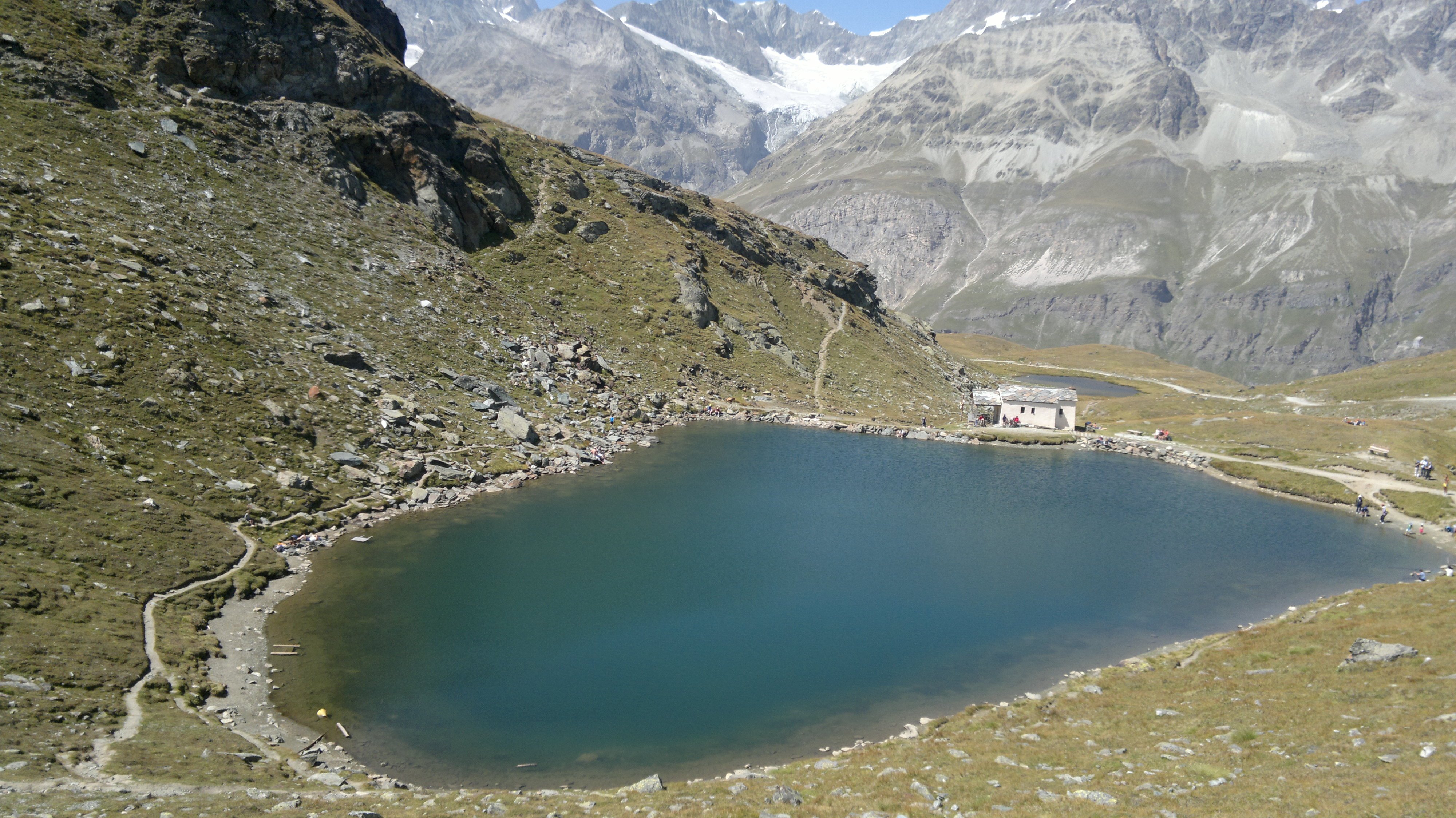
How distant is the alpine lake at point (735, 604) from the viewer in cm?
3188

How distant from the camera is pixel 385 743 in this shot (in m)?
29.6

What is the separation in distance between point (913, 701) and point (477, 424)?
4716 cm

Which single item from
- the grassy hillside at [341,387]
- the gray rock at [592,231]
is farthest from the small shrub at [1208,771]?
the gray rock at [592,231]

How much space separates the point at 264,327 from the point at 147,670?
123 feet

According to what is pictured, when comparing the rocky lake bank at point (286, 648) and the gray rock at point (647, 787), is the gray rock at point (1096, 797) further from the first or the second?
the rocky lake bank at point (286, 648)

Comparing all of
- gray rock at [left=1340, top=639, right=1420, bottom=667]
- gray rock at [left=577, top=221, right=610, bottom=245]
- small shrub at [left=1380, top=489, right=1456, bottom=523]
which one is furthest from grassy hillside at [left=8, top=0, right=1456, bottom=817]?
small shrub at [left=1380, top=489, right=1456, bottom=523]

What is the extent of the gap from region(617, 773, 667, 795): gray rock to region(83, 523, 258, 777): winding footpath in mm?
15425

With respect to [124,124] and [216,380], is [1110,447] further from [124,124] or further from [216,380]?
[124,124]

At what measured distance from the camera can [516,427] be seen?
70938 mm

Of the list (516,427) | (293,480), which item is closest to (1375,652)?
(293,480)

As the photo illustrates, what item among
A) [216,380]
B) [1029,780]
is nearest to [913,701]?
[1029,780]

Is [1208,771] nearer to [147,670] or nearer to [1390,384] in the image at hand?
[147,670]

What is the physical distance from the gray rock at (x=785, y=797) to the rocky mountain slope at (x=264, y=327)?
54.0 ft

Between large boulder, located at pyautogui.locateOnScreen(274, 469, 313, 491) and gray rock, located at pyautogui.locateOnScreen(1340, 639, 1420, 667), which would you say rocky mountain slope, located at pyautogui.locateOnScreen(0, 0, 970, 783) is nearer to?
large boulder, located at pyautogui.locateOnScreen(274, 469, 313, 491)
